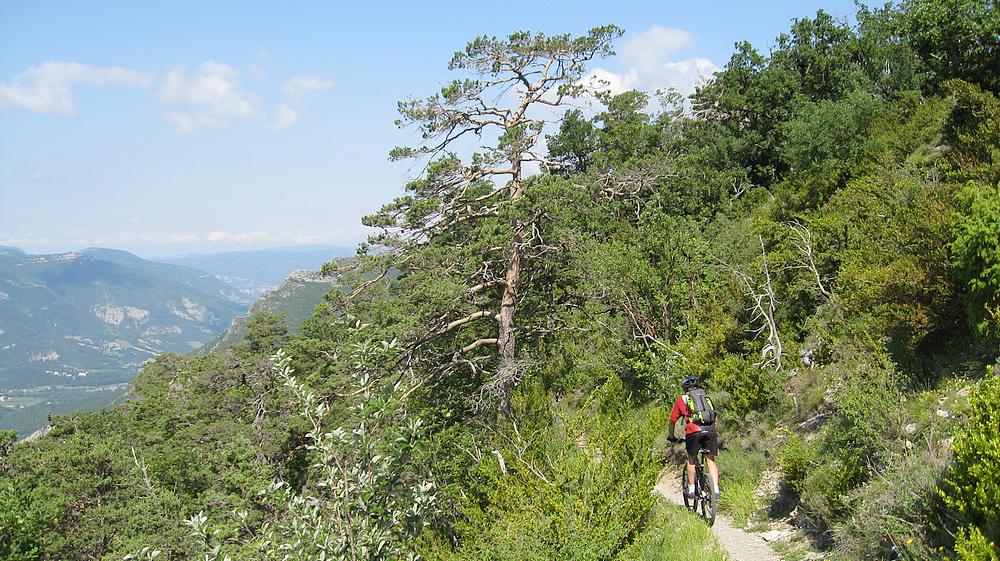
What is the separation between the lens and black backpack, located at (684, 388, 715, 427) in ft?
23.3

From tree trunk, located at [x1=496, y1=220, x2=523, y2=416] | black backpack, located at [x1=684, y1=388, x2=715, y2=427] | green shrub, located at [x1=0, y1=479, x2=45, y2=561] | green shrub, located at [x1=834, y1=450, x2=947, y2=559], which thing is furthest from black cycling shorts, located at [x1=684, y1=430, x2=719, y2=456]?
green shrub, located at [x1=0, y1=479, x2=45, y2=561]

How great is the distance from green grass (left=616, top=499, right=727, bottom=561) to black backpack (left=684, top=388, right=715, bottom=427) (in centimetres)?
121

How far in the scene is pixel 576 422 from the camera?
23.3 ft

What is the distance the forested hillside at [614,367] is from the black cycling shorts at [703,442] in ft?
2.53

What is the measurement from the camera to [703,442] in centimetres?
715

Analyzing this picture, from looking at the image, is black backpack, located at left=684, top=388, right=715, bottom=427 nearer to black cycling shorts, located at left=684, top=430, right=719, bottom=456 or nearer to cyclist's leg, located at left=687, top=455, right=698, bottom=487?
black cycling shorts, located at left=684, top=430, right=719, bottom=456

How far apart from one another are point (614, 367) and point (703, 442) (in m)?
7.64

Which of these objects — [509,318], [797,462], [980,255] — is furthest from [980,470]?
[509,318]

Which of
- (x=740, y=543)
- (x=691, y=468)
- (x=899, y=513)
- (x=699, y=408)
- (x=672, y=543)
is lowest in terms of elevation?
(x=740, y=543)

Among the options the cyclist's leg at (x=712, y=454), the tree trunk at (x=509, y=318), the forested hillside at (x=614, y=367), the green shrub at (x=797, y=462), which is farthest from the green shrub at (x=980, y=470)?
the tree trunk at (x=509, y=318)

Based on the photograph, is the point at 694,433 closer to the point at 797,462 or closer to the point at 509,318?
the point at 797,462

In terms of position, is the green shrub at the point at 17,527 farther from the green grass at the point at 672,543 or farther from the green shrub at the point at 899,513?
the green shrub at the point at 899,513

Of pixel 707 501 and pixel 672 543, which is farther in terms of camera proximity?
pixel 707 501

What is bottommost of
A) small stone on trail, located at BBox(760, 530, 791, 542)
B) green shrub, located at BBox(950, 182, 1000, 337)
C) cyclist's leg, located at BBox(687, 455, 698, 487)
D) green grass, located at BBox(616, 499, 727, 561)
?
small stone on trail, located at BBox(760, 530, 791, 542)
